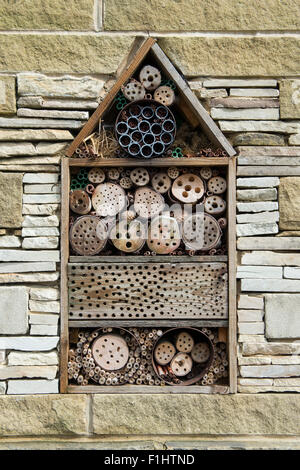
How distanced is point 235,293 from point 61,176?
56.2 inches

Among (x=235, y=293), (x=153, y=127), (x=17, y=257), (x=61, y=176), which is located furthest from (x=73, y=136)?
(x=235, y=293)

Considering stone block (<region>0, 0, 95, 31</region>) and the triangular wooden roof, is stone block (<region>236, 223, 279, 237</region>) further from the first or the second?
stone block (<region>0, 0, 95, 31</region>)

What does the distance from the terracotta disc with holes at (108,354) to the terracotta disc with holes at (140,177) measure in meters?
1.10

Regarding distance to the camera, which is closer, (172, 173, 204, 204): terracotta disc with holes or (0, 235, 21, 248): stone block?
(0, 235, 21, 248): stone block

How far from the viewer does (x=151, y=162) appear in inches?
139

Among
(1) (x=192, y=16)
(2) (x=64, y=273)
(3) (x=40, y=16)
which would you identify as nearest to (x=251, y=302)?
(2) (x=64, y=273)

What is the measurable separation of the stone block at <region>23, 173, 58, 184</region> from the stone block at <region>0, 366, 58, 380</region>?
1.26m

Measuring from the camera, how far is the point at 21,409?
343 cm

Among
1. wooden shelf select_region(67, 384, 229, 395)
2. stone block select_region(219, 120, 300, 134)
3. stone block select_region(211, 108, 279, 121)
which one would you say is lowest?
wooden shelf select_region(67, 384, 229, 395)

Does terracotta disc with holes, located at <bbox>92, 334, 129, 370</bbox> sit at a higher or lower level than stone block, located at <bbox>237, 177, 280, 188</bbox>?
lower

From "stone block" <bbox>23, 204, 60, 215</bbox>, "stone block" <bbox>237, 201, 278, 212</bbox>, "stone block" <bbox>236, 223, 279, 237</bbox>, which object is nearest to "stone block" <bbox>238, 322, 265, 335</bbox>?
"stone block" <bbox>236, 223, 279, 237</bbox>

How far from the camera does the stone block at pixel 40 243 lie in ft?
11.4

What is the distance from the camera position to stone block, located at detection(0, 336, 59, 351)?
3453 millimetres

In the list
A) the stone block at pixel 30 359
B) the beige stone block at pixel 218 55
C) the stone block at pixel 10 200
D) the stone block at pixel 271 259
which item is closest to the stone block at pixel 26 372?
the stone block at pixel 30 359
